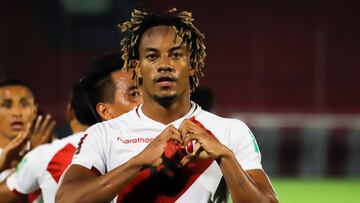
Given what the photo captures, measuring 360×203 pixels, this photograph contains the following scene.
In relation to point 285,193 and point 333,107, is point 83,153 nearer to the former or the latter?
point 285,193

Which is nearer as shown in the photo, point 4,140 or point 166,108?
point 166,108

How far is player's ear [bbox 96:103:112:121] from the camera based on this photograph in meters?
5.03

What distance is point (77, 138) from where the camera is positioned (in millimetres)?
5328

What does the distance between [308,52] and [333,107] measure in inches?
51.4

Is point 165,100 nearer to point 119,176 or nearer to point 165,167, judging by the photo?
point 165,167

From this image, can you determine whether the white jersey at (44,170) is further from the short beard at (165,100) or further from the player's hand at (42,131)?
the short beard at (165,100)

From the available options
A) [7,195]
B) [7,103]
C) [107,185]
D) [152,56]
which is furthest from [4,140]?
[107,185]

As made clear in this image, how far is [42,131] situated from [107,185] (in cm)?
265

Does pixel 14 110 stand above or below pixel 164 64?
below

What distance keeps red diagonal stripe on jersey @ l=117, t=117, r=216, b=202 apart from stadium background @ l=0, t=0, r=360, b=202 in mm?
14191

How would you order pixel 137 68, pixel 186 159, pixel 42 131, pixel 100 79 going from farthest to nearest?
pixel 42 131
pixel 100 79
pixel 137 68
pixel 186 159

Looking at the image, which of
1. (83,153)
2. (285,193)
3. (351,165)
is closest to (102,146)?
(83,153)

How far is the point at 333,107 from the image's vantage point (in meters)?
20.1

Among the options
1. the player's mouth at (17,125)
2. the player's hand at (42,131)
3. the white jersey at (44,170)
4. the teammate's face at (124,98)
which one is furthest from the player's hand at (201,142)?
the player's mouth at (17,125)
